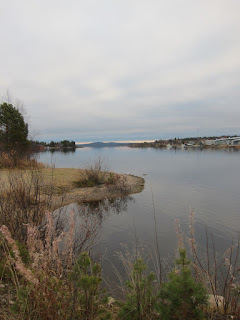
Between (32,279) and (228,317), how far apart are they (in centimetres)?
248

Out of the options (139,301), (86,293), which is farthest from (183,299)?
(86,293)

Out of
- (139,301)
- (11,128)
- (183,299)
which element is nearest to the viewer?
(183,299)

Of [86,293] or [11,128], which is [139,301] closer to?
[86,293]

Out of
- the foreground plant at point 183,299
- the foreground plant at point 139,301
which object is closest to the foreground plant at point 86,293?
the foreground plant at point 139,301

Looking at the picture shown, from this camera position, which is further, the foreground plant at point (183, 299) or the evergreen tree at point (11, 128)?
the evergreen tree at point (11, 128)

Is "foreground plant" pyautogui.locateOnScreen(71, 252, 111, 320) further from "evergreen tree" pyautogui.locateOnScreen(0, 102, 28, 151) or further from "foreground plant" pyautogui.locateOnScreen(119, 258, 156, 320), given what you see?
"evergreen tree" pyautogui.locateOnScreen(0, 102, 28, 151)

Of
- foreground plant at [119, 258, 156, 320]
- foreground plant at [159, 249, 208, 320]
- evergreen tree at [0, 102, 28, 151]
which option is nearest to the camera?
foreground plant at [159, 249, 208, 320]

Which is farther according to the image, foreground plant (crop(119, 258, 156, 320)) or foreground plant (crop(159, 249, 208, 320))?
foreground plant (crop(119, 258, 156, 320))

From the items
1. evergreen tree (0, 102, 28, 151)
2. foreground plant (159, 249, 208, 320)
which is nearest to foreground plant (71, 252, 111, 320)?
foreground plant (159, 249, 208, 320)

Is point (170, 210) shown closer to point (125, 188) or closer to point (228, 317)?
point (125, 188)

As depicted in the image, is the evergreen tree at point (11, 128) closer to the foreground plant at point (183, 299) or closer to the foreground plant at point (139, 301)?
the foreground plant at point (139, 301)

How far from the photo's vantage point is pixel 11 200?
5309 mm

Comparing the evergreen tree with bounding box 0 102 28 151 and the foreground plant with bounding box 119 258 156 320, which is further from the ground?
the evergreen tree with bounding box 0 102 28 151

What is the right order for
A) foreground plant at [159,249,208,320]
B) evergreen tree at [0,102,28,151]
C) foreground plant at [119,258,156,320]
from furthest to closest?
evergreen tree at [0,102,28,151] < foreground plant at [119,258,156,320] < foreground plant at [159,249,208,320]
